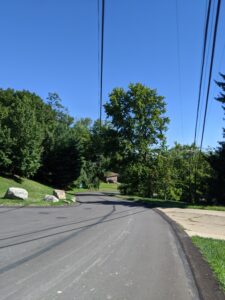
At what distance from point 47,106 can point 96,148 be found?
22.7 m

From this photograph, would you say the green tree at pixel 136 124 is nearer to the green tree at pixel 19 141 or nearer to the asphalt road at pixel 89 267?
the green tree at pixel 19 141

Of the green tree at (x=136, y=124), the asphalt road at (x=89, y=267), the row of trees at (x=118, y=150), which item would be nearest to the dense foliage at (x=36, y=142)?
the row of trees at (x=118, y=150)

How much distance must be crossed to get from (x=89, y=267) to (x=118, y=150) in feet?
142

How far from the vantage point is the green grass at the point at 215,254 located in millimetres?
6837

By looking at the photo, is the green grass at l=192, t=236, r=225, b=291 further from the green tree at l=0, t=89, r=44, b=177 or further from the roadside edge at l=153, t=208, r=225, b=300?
the green tree at l=0, t=89, r=44, b=177

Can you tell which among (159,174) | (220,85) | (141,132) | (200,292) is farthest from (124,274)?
(141,132)

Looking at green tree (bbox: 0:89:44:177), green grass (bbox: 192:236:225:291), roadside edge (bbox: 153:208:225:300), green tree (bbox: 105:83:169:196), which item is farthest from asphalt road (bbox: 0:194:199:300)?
green tree (bbox: 105:83:169:196)

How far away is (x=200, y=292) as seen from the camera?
5.67 meters

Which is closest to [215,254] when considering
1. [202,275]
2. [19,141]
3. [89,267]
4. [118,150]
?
[202,275]

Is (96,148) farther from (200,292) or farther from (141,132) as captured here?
(200,292)

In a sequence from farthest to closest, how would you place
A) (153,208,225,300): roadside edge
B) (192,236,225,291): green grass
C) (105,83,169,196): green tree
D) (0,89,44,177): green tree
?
(105,83,169,196): green tree < (0,89,44,177): green tree < (192,236,225,291): green grass < (153,208,225,300): roadside edge

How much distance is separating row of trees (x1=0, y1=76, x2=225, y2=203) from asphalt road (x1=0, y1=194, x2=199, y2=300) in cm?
3122

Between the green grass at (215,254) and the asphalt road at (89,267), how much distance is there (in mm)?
546

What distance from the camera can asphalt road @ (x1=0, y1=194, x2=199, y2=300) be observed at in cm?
529
